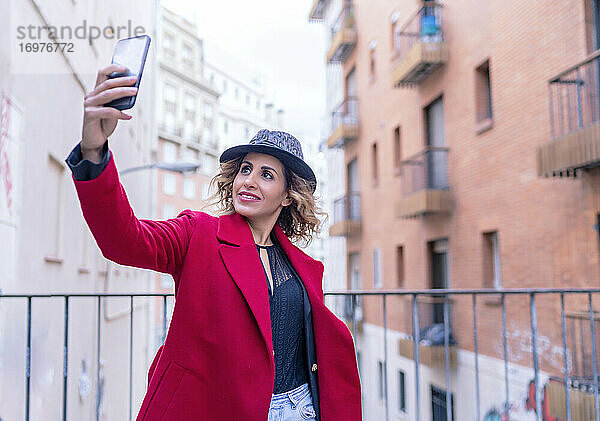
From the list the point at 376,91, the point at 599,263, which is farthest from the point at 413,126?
the point at 599,263

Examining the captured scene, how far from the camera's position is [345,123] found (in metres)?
23.0

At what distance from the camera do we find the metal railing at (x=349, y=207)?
2259cm

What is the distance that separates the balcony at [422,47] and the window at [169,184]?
34.1m

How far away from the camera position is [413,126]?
668 inches

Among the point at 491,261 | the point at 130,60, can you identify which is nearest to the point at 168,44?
the point at 491,261

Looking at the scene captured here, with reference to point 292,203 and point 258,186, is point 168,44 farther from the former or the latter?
point 258,186

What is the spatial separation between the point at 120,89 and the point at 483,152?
39.8 ft

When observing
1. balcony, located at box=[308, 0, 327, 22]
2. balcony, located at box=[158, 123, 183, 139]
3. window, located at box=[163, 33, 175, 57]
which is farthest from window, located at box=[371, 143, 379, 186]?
A: window, located at box=[163, 33, 175, 57]

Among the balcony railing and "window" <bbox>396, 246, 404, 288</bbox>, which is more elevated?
"window" <bbox>396, 246, 404, 288</bbox>

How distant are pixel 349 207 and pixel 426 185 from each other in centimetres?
793

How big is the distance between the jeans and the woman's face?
0.67 metres

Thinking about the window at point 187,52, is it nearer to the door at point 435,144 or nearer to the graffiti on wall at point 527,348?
the door at point 435,144

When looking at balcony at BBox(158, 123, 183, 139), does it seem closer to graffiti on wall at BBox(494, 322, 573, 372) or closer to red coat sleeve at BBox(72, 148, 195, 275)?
graffiti on wall at BBox(494, 322, 573, 372)

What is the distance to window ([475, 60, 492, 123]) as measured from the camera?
1340 cm
